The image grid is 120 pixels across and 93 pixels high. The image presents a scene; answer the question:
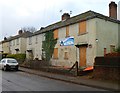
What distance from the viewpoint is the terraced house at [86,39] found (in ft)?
89.0

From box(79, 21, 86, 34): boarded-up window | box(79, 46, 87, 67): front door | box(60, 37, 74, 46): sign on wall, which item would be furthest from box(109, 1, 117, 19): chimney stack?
box(79, 46, 87, 67): front door

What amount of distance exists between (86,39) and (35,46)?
1657cm

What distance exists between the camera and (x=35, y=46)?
4297cm

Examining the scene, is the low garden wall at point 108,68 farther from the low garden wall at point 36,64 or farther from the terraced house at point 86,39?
the low garden wall at point 36,64

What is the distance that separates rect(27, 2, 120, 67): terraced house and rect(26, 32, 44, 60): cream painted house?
5858 mm

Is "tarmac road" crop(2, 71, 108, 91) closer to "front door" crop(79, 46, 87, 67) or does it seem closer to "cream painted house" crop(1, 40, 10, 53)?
"front door" crop(79, 46, 87, 67)

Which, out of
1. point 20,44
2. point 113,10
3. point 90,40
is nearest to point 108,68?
point 90,40

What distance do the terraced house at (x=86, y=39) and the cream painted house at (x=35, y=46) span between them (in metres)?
5.86

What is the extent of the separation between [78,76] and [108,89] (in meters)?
7.32

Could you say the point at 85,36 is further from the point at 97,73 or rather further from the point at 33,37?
the point at 33,37

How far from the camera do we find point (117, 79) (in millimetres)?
18141

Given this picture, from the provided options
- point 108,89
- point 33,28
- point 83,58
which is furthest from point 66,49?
point 33,28

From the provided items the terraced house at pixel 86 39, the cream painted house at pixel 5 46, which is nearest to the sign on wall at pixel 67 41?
the terraced house at pixel 86 39

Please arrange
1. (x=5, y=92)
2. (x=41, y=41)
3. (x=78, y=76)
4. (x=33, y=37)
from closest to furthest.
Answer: (x=5, y=92)
(x=78, y=76)
(x=41, y=41)
(x=33, y=37)
